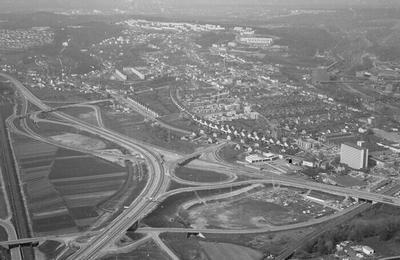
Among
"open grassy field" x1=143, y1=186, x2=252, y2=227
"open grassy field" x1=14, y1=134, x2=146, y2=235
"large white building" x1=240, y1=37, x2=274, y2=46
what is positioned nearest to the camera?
"open grassy field" x1=143, y1=186, x2=252, y2=227

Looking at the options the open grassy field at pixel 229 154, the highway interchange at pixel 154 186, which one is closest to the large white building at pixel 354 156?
the highway interchange at pixel 154 186

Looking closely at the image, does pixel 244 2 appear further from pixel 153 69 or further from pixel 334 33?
pixel 153 69

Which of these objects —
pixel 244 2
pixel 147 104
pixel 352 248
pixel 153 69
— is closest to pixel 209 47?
pixel 153 69

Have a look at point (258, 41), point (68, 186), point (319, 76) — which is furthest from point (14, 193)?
point (258, 41)

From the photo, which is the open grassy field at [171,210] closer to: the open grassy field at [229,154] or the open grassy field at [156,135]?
the open grassy field at [229,154]

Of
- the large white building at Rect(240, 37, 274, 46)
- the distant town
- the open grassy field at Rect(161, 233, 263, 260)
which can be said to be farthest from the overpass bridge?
the large white building at Rect(240, 37, 274, 46)

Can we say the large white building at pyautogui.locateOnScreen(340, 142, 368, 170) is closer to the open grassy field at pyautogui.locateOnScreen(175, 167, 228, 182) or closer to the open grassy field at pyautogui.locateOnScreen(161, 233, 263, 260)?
the open grassy field at pyautogui.locateOnScreen(175, 167, 228, 182)

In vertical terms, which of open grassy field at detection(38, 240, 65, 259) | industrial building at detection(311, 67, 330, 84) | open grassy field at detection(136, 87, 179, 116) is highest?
industrial building at detection(311, 67, 330, 84)
